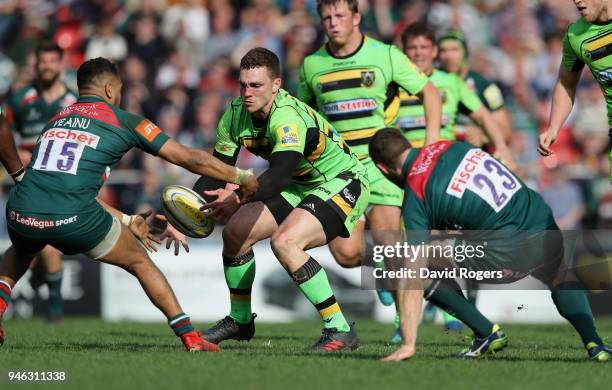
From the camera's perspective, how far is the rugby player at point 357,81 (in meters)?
10.8

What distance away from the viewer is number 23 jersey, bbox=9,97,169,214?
333 inches

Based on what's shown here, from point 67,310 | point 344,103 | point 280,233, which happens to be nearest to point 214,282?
point 67,310

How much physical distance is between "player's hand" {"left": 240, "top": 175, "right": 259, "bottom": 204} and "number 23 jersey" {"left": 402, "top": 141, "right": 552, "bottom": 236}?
3.91ft

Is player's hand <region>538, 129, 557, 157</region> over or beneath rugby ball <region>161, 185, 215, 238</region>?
over

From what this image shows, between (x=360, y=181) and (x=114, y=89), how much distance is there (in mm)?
2349

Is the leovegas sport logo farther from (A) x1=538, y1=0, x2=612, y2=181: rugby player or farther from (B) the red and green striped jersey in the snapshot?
(B) the red and green striped jersey

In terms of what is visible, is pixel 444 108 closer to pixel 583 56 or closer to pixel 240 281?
pixel 583 56

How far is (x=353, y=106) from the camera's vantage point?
10.9 meters

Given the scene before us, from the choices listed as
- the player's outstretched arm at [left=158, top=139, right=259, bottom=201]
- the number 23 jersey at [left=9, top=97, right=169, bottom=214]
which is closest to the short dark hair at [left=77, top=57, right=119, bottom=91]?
the number 23 jersey at [left=9, top=97, right=169, bottom=214]

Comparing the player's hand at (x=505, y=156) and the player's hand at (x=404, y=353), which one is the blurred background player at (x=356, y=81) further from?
the player's hand at (x=404, y=353)

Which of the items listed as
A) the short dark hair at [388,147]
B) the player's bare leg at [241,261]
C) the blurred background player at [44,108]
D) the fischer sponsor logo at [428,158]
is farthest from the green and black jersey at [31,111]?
the fischer sponsor logo at [428,158]

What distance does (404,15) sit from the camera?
797 inches

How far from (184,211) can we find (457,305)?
2.39 m

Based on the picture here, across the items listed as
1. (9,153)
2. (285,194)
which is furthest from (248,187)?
(9,153)
